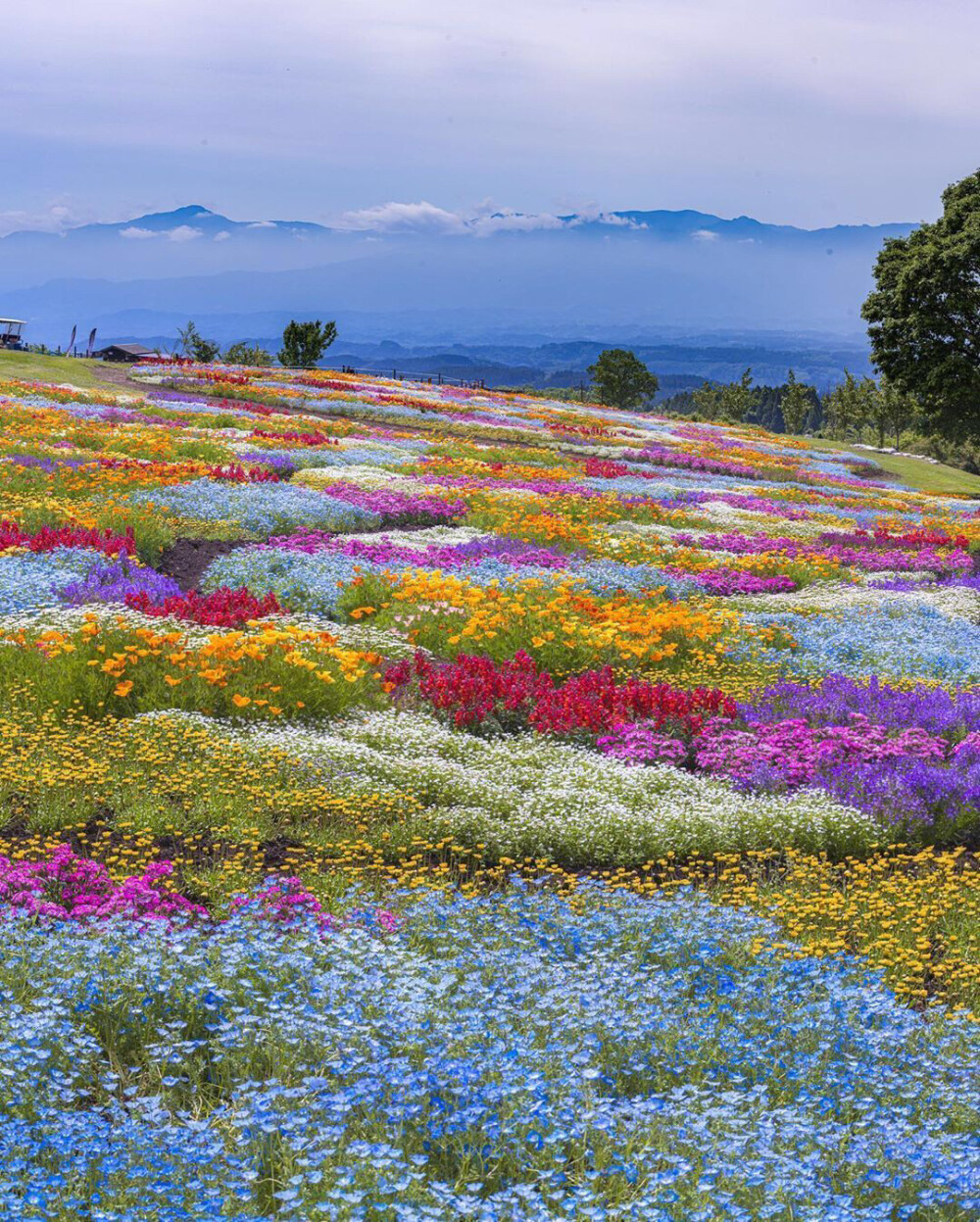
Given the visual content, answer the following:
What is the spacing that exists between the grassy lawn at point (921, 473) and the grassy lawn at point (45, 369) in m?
35.2

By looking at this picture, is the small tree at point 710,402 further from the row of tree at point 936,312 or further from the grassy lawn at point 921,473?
the row of tree at point 936,312

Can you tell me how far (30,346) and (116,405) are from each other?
4305 centimetres

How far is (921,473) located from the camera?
54844 millimetres

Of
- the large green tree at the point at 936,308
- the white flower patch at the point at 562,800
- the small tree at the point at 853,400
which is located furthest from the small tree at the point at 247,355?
the white flower patch at the point at 562,800

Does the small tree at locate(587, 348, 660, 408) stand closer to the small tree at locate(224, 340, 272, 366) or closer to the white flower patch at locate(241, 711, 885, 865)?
the small tree at locate(224, 340, 272, 366)

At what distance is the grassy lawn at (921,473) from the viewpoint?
49125 millimetres

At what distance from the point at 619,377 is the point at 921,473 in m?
59.3

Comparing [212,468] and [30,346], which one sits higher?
[30,346]

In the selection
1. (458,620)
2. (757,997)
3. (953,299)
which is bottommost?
(757,997)

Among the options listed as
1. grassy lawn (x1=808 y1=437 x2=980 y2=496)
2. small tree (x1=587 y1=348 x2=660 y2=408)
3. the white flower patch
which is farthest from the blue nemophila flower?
small tree (x1=587 y1=348 x2=660 y2=408)

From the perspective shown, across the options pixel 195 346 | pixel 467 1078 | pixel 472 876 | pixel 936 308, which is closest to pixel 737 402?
pixel 195 346

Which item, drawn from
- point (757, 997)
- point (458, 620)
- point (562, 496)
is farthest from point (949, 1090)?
point (562, 496)

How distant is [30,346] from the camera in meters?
73.9

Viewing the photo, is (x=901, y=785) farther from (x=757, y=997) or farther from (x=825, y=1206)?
(x=825, y=1206)
